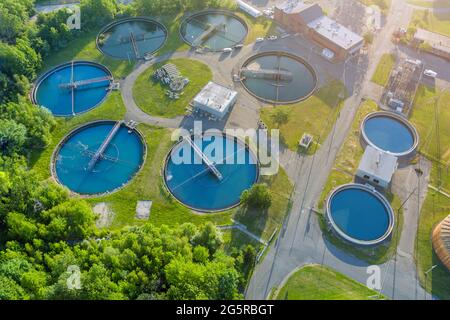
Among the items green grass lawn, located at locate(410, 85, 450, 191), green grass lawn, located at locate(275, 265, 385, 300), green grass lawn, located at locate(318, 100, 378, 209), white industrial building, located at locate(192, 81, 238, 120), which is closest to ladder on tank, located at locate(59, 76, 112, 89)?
white industrial building, located at locate(192, 81, 238, 120)

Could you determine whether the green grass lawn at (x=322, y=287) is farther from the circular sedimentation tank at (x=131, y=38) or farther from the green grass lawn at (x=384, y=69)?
the circular sedimentation tank at (x=131, y=38)

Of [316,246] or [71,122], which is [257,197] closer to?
[316,246]

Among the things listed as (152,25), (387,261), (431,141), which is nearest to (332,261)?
(387,261)

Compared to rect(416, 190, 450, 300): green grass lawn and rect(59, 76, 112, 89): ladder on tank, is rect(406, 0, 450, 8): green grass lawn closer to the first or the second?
rect(416, 190, 450, 300): green grass lawn

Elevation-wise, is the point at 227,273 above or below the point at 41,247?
above

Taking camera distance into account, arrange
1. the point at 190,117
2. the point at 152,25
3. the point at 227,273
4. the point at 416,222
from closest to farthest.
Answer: the point at 227,273 → the point at 416,222 → the point at 190,117 → the point at 152,25

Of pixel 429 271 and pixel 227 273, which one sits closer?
pixel 227 273

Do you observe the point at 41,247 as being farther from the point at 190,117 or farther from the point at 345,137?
the point at 345,137

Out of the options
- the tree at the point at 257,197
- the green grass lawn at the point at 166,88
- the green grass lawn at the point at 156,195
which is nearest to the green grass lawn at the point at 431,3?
the green grass lawn at the point at 166,88
